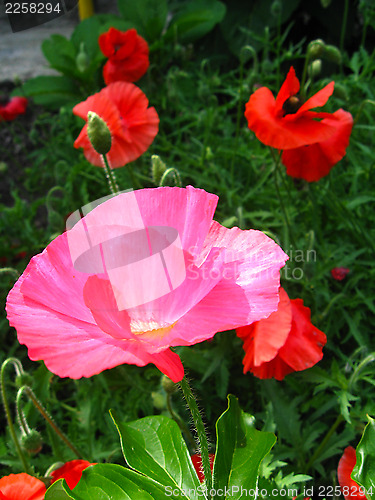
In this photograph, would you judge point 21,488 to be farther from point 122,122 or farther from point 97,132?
point 122,122

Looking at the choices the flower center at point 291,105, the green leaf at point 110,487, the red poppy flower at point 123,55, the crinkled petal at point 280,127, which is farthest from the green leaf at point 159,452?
the red poppy flower at point 123,55

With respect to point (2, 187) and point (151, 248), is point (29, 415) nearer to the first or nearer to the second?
point (151, 248)

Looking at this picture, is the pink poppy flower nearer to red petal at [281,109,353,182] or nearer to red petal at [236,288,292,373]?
red petal at [236,288,292,373]

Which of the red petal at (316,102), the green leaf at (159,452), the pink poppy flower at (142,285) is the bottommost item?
the green leaf at (159,452)

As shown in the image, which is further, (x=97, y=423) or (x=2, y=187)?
(x=2, y=187)

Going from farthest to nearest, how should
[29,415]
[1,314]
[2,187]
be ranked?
[2,187]
[1,314]
[29,415]

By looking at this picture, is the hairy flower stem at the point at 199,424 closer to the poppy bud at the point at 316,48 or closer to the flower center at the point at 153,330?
the flower center at the point at 153,330

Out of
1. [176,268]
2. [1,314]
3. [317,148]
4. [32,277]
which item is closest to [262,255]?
[176,268]
